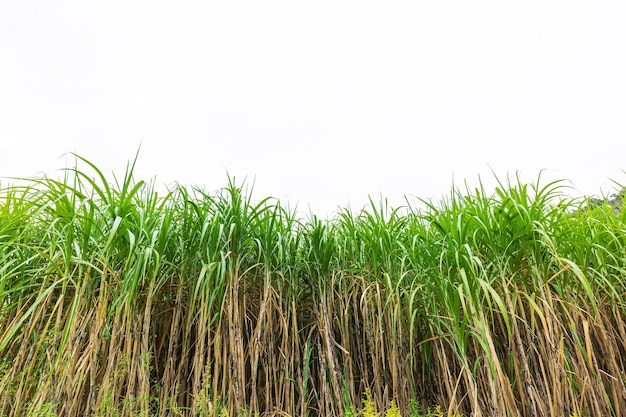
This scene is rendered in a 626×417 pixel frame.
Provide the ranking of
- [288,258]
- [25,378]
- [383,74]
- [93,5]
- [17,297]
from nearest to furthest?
[25,378] < [17,297] < [288,258] < [93,5] < [383,74]

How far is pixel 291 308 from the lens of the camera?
5.69ft

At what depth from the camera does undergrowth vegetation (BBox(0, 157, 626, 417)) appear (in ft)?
4.21

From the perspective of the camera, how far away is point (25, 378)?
1.30 metres

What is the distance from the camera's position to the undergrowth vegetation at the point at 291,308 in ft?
4.21

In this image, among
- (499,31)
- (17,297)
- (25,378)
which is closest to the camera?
(25,378)

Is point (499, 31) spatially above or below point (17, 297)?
above

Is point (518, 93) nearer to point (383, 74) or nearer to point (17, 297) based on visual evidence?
point (383, 74)

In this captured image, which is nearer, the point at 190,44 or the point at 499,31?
the point at 499,31

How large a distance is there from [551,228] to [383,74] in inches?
336

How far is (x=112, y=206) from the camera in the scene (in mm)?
1455

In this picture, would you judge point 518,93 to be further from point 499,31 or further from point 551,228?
point 551,228

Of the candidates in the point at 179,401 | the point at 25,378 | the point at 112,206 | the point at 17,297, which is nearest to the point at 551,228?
the point at 179,401

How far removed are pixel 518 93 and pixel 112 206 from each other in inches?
372

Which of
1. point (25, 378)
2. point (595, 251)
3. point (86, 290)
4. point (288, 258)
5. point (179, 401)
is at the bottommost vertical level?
point (179, 401)
